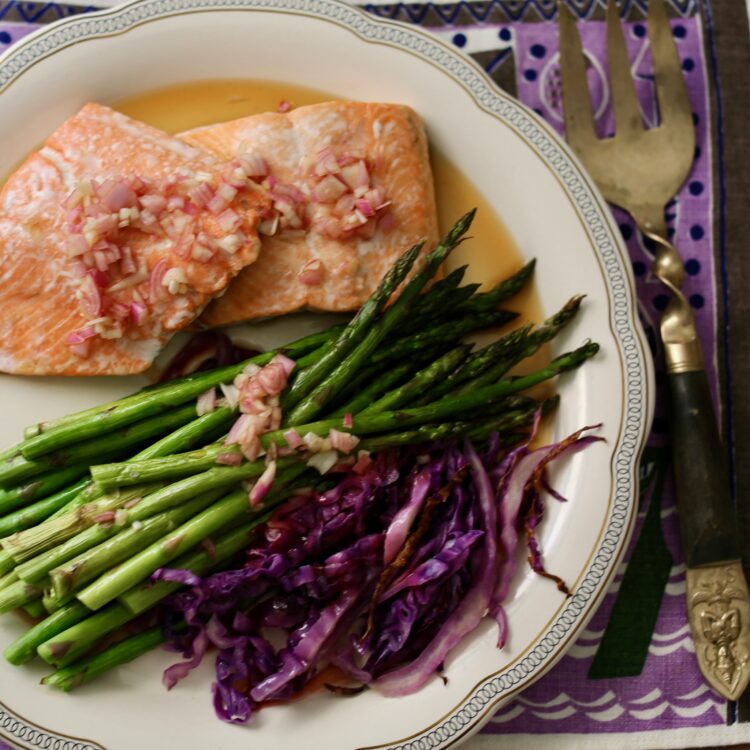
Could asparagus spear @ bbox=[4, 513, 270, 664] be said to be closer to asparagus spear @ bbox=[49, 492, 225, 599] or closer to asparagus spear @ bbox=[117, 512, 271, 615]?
asparagus spear @ bbox=[117, 512, 271, 615]

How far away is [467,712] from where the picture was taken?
322 centimetres

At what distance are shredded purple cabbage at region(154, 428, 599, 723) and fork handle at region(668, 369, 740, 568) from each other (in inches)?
18.7

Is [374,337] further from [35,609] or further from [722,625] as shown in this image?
[722,625]

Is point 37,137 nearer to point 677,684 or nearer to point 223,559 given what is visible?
point 223,559

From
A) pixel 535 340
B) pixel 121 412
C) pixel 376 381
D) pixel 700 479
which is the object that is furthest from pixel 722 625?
pixel 121 412

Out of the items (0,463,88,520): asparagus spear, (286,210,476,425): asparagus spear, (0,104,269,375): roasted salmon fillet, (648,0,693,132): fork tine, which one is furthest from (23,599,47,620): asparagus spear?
(648,0,693,132): fork tine

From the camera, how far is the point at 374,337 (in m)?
3.26

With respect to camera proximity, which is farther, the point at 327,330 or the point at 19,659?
the point at 327,330

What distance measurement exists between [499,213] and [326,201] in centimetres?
80

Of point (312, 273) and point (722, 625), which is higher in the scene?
point (312, 273)

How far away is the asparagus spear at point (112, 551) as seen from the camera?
3.03 m

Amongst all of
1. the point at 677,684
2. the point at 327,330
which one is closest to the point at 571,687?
the point at 677,684

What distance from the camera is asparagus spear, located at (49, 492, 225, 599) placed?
303 cm

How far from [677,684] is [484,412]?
1.52 meters
